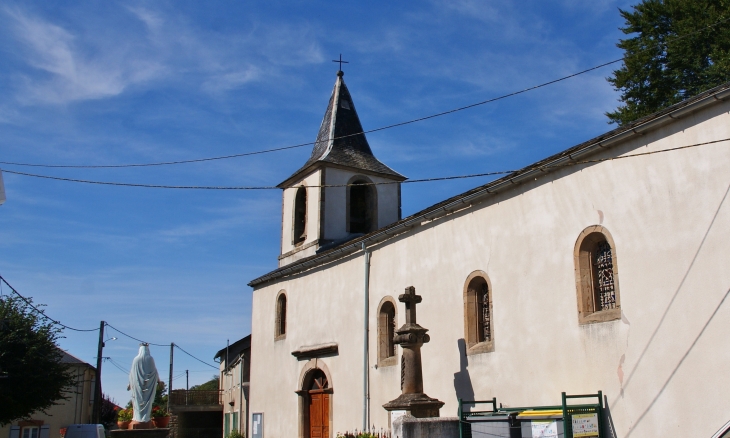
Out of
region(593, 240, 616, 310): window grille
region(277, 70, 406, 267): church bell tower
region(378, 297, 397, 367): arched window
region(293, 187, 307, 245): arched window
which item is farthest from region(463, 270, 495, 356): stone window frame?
region(293, 187, 307, 245): arched window

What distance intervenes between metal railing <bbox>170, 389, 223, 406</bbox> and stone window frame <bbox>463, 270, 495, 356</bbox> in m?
22.9

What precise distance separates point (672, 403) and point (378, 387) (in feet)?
25.1

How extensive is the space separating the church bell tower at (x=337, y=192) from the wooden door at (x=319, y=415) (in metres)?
4.75

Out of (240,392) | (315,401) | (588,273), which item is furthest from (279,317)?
(588,273)

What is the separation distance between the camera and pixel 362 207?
78.8ft

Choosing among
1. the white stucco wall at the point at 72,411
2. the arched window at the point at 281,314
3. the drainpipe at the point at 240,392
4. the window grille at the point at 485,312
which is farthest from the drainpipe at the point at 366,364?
the white stucco wall at the point at 72,411

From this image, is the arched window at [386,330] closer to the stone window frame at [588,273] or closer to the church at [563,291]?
the church at [563,291]

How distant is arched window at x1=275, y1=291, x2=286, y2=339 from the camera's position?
71.5 feet

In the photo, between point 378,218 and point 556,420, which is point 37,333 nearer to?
point 378,218

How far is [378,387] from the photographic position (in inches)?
639

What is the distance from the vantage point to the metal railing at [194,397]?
33625 millimetres

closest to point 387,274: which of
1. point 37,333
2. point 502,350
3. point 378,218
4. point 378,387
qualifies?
point 378,387

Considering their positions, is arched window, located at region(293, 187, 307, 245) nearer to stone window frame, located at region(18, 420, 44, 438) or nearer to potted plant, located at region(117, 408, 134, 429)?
potted plant, located at region(117, 408, 134, 429)

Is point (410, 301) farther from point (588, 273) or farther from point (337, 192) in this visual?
point (337, 192)
